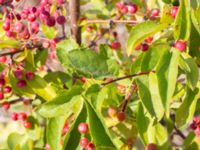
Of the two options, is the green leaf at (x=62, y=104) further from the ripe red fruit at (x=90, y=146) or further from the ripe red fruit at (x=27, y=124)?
the ripe red fruit at (x=27, y=124)

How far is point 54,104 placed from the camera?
1.25 metres

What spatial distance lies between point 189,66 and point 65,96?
1.16 ft

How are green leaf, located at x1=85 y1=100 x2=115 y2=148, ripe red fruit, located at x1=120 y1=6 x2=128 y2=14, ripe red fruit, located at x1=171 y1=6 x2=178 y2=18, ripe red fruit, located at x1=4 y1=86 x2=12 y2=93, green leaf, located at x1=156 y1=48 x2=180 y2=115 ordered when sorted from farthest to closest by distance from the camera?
ripe red fruit, located at x1=120 y1=6 x2=128 y2=14
ripe red fruit, located at x1=4 y1=86 x2=12 y2=93
ripe red fruit, located at x1=171 y1=6 x2=178 y2=18
green leaf, located at x1=85 y1=100 x2=115 y2=148
green leaf, located at x1=156 y1=48 x2=180 y2=115

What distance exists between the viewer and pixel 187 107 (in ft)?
4.20

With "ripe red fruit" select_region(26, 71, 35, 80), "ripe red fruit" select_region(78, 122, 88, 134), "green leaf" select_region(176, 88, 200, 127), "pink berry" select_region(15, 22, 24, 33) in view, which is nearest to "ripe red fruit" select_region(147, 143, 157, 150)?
"green leaf" select_region(176, 88, 200, 127)

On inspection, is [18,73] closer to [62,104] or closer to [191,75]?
[62,104]

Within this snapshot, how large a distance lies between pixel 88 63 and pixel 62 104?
0.14 metres

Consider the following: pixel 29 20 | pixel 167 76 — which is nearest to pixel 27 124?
pixel 29 20

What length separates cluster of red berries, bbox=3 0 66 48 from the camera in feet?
5.10

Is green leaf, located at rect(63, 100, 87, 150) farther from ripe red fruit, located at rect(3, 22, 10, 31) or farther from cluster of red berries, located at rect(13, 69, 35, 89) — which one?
ripe red fruit, located at rect(3, 22, 10, 31)

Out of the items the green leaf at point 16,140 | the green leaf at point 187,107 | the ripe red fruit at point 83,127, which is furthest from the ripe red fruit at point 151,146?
the green leaf at point 16,140

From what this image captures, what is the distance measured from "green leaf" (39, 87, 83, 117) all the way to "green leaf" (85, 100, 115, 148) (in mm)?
51

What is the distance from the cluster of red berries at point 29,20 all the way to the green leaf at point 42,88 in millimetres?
138

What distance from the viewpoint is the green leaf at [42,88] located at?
5.06ft
